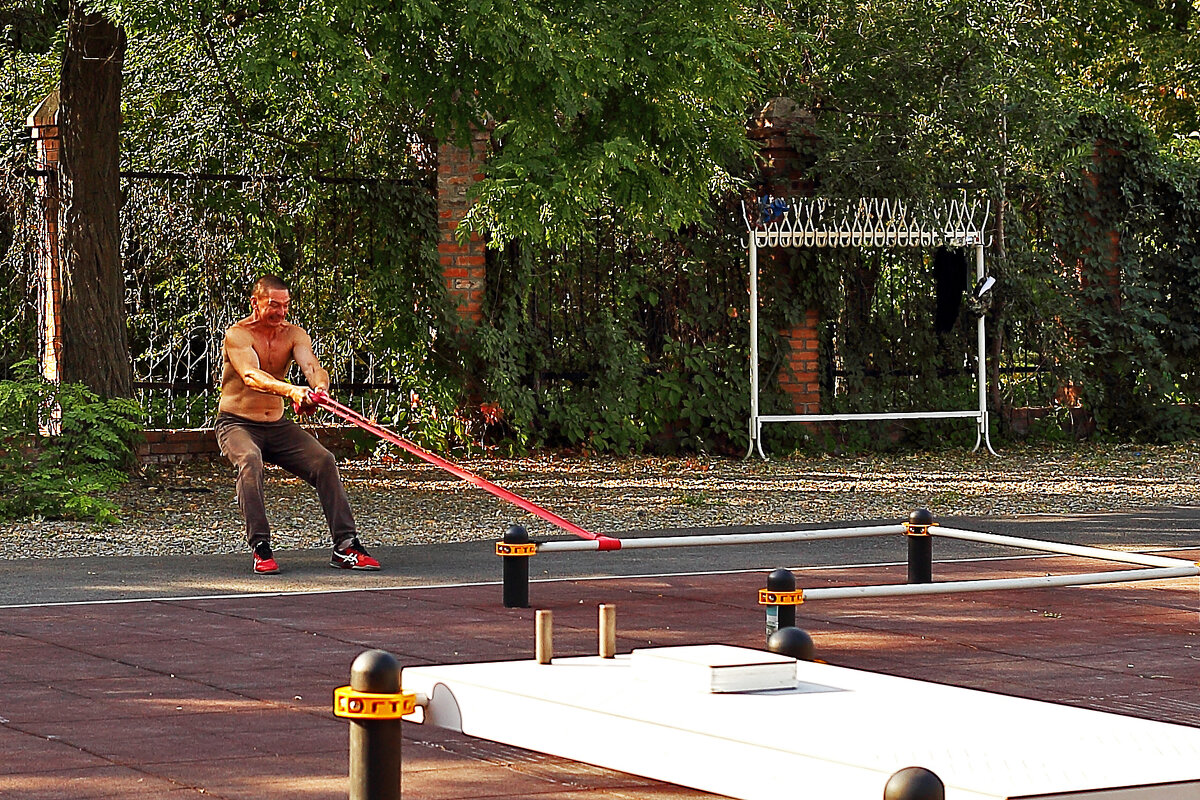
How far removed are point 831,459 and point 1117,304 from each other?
4246mm

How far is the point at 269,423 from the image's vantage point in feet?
36.5

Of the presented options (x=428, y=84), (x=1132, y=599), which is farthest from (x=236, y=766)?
(x=428, y=84)

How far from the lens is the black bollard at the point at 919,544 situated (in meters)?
9.35

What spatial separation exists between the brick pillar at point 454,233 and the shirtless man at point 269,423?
612 cm

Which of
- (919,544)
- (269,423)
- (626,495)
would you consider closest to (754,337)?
(626,495)

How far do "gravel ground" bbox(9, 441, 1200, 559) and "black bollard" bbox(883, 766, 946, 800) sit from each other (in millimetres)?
8915

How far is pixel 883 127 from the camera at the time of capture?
18062 mm

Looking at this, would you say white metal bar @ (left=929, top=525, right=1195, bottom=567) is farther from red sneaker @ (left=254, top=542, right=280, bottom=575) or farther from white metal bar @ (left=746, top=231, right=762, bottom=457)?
white metal bar @ (left=746, top=231, right=762, bottom=457)

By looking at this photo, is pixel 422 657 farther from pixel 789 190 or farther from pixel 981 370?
pixel 981 370

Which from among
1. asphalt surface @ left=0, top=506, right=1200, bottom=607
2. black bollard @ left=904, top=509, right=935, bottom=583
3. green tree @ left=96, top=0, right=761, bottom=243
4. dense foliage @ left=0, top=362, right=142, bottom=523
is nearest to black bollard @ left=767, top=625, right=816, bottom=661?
black bollard @ left=904, top=509, right=935, bottom=583

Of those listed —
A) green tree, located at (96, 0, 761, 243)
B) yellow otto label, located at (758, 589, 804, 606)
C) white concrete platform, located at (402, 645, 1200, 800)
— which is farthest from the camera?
green tree, located at (96, 0, 761, 243)

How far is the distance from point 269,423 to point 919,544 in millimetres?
3844

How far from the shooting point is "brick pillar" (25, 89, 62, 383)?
1506 cm

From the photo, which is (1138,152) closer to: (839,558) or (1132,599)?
(839,558)
